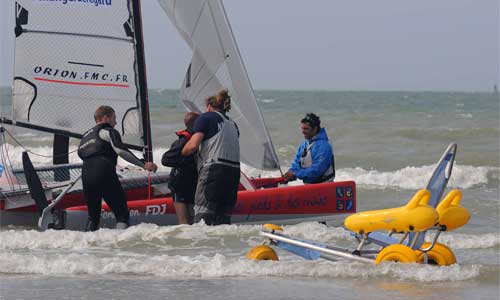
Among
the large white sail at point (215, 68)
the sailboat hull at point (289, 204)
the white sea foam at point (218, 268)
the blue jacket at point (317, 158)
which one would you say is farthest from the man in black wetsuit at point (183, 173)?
the large white sail at point (215, 68)

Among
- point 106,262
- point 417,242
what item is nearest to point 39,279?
point 106,262

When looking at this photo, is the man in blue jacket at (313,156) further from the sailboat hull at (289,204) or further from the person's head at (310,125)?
the sailboat hull at (289,204)

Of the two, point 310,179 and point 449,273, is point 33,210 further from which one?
point 449,273

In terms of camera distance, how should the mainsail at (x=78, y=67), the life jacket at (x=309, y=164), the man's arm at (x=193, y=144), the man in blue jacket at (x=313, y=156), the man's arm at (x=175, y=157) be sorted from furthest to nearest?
the mainsail at (x=78, y=67), the life jacket at (x=309, y=164), the man in blue jacket at (x=313, y=156), the man's arm at (x=175, y=157), the man's arm at (x=193, y=144)

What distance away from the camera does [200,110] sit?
408 inches

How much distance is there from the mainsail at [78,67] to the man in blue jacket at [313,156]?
5.29 feet

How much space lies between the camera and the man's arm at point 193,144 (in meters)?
8.09

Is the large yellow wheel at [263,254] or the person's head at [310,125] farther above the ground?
the person's head at [310,125]

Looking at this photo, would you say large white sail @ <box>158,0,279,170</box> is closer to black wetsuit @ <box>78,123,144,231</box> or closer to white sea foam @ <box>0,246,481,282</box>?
black wetsuit @ <box>78,123,144,231</box>

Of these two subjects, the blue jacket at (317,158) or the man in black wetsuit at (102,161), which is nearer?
the man in black wetsuit at (102,161)

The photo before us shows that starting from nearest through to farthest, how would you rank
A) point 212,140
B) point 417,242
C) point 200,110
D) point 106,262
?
point 417,242 → point 106,262 → point 212,140 → point 200,110

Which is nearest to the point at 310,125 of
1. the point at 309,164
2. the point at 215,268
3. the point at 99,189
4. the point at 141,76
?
the point at 309,164

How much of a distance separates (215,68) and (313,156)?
1.40 m

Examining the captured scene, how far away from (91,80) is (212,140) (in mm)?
2850
